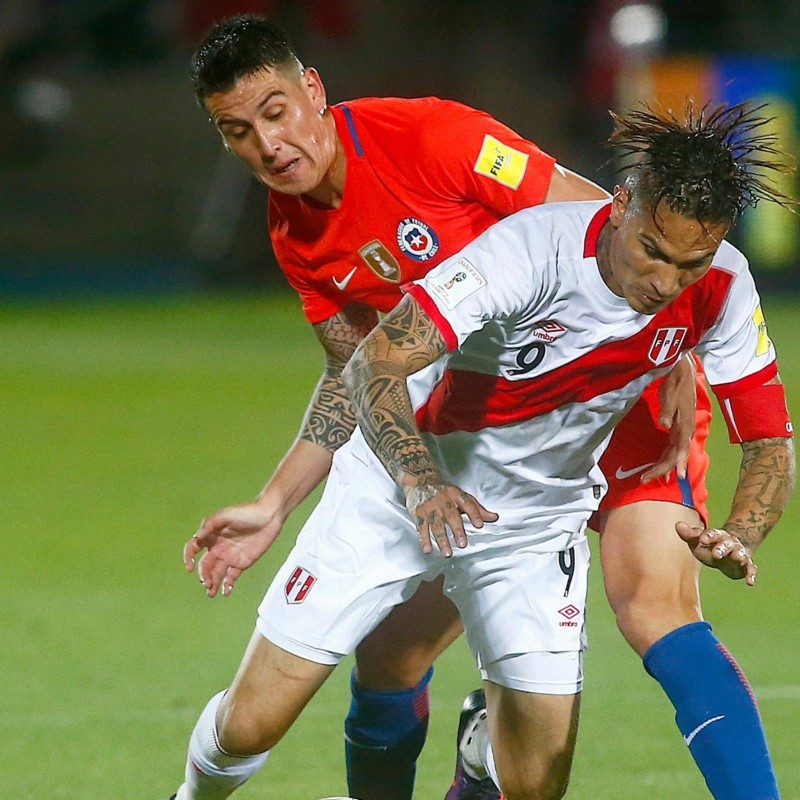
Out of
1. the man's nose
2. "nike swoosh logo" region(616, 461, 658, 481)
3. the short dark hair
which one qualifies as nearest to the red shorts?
"nike swoosh logo" region(616, 461, 658, 481)

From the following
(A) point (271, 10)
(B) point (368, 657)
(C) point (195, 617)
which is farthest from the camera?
(A) point (271, 10)

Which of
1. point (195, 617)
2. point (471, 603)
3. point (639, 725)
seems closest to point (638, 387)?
point (471, 603)

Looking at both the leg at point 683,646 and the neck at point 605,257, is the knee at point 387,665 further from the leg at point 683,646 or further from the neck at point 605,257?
the neck at point 605,257

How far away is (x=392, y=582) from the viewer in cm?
366

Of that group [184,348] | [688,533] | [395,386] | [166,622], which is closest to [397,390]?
Answer: [395,386]

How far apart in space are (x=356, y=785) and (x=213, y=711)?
2.06ft

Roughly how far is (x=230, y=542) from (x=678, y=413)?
1143mm

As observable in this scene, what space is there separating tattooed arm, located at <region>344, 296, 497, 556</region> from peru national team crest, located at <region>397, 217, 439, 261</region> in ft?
2.38

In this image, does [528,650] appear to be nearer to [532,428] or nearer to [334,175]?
[532,428]

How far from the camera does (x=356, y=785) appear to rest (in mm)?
4211

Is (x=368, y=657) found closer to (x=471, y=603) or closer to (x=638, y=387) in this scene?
(x=471, y=603)

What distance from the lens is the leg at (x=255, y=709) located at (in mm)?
3580

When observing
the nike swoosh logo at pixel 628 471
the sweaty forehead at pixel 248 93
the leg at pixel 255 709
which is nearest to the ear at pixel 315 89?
the sweaty forehead at pixel 248 93

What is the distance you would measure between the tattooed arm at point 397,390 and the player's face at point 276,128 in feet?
2.49
